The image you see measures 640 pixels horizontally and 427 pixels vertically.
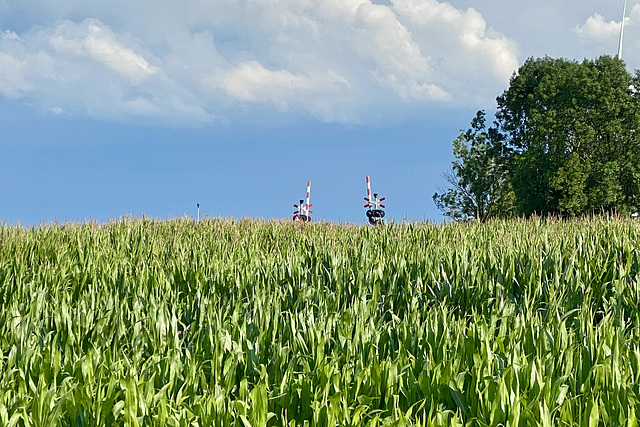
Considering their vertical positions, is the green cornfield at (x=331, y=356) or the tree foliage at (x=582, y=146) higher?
the tree foliage at (x=582, y=146)

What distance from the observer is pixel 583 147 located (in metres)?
27.8

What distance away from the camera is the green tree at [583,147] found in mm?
26562

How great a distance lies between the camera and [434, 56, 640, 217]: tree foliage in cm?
2656

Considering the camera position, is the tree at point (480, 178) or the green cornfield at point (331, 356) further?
the tree at point (480, 178)

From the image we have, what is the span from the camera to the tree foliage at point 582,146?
26.6m

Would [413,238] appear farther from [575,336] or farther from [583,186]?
[583,186]

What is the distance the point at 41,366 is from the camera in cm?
389

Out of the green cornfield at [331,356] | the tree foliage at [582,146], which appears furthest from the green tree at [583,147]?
the green cornfield at [331,356]

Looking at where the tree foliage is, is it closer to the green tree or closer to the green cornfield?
the green tree

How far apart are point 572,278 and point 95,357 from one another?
5157mm

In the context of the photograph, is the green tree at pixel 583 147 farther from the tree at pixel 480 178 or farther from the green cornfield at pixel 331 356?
the green cornfield at pixel 331 356

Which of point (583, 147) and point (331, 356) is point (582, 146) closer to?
point (583, 147)

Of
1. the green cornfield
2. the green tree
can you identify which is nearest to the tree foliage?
the green tree

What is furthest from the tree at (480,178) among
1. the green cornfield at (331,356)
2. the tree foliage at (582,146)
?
the green cornfield at (331,356)
